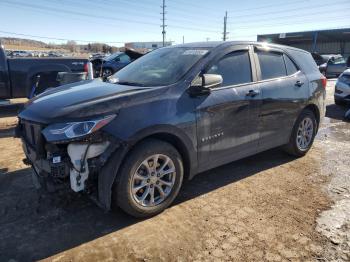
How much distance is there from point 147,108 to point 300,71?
3.03m

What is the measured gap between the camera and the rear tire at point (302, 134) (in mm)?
5223

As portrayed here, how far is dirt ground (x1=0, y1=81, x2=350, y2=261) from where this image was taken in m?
2.96

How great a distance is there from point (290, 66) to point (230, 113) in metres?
1.75

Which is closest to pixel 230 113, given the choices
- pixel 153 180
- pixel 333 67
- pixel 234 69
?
pixel 234 69

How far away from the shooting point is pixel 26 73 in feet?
27.5

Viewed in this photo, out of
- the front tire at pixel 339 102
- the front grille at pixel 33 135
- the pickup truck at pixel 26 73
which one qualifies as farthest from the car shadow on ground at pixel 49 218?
the front tire at pixel 339 102

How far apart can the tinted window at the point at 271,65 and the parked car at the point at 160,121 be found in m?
0.02

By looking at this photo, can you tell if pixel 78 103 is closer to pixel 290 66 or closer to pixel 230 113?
pixel 230 113

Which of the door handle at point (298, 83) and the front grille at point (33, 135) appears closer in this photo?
the front grille at point (33, 135)

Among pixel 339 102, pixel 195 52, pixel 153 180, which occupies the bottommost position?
pixel 153 180

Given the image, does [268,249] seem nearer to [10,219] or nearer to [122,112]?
[122,112]

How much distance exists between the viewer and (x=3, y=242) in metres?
3.08

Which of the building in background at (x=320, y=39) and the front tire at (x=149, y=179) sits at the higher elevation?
the building in background at (x=320, y=39)

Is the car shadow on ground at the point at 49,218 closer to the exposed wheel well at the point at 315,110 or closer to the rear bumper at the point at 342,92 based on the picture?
the exposed wheel well at the point at 315,110
